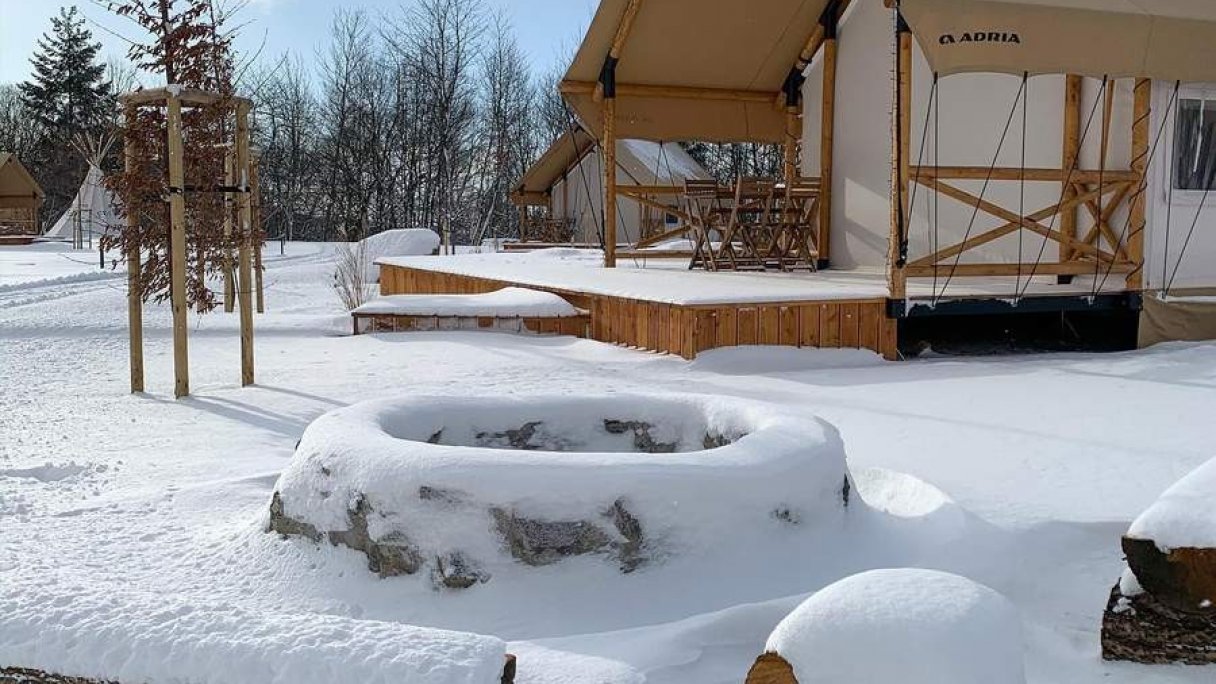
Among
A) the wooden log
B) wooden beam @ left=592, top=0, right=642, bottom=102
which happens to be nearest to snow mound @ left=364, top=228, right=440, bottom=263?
wooden beam @ left=592, top=0, right=642, bottom=102

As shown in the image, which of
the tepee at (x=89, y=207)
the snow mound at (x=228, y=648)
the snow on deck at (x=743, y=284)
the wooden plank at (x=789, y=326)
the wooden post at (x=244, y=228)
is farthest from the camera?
the tepee at (x=89, y=207)

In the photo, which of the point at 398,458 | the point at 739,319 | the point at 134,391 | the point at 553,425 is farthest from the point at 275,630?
the point at 739,319

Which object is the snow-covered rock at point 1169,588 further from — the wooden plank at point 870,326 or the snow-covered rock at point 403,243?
the snow-covered rock at point 403,243

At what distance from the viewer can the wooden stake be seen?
11305mm

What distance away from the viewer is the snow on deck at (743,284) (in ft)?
24.5

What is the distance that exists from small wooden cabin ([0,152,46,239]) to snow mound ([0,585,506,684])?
3412cm

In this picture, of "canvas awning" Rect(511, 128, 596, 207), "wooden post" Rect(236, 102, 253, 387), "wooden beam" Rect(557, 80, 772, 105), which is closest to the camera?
"wooden post" Rect(236, 102, 253, 387)

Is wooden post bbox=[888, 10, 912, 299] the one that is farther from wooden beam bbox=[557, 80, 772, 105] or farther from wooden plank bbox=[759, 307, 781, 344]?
wooden beam bbox=[557, 80, 772, 105]

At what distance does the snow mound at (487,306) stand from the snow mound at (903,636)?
6.35 meters

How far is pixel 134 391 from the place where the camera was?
6539 millimetres

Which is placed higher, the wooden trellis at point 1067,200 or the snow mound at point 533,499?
the wooden trellis at point 1067,200

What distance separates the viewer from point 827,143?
37.3ft

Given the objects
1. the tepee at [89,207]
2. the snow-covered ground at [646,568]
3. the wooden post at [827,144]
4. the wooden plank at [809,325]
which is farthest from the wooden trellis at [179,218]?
the tepee at [89,207]

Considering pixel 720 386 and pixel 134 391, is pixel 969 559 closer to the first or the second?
pixel 720 386
